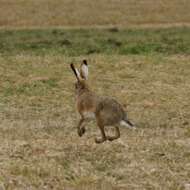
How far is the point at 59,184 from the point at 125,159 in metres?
1.35

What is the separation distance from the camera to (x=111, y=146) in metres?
8.87

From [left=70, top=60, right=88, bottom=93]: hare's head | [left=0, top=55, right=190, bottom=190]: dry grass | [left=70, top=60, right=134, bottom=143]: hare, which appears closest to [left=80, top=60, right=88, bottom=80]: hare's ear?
[left=70, top=60, right=88, bottom=93]: hare's head

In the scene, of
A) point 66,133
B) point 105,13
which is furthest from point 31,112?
point 105,13

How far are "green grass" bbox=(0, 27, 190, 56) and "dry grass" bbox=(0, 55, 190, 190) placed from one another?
3.64 m

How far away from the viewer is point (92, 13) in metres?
44.2

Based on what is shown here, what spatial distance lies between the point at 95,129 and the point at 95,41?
1766 centimetres

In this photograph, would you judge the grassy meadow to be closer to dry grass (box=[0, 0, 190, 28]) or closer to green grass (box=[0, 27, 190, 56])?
green grass (box=[0, 27, 190, 56])

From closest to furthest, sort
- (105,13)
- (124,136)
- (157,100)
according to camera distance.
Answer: (124,136), (157,100), (105,13)

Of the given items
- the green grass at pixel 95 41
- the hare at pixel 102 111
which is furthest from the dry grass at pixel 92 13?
the hare at pixel 102 111

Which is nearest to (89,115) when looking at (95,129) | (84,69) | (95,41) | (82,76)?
(84,69)

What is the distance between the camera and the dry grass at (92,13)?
133 ft

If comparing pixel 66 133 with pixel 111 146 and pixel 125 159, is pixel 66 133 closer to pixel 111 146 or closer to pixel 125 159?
pixel 111 146

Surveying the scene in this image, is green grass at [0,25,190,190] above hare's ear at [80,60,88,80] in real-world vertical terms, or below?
below

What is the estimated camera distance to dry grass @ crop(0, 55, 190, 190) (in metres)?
7.33
